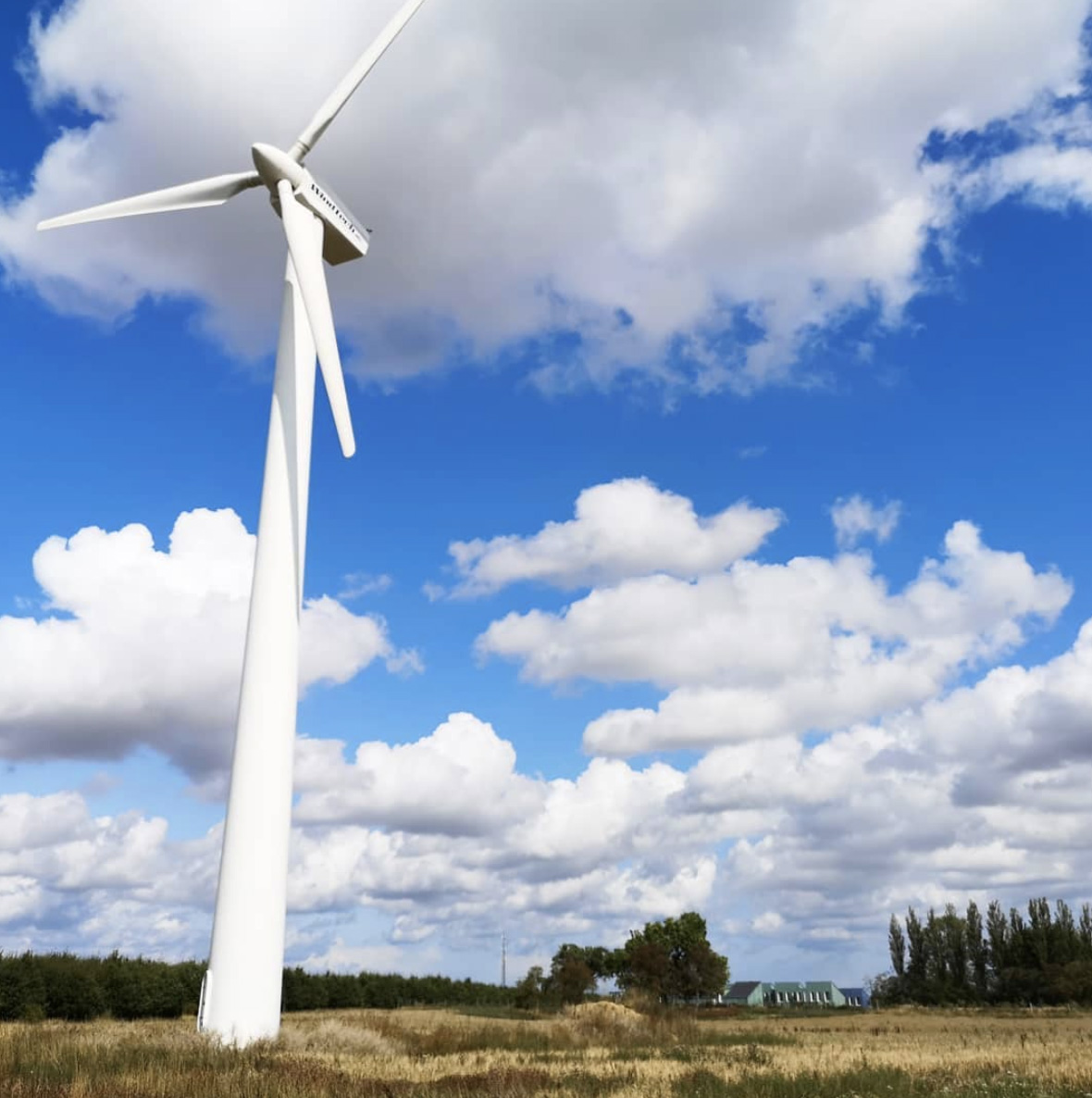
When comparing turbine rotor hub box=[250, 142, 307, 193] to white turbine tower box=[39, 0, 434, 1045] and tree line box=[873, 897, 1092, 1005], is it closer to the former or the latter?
white turbine tower box=[39, 0, 434, 1045]

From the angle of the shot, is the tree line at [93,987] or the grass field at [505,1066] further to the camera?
the tree line at [93,987]

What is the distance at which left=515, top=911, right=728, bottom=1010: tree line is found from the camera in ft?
265

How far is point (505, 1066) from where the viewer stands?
2850 cm

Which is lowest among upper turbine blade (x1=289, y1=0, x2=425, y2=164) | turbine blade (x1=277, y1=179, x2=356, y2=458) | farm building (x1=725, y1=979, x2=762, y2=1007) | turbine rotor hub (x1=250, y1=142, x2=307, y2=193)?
farm building (x1=725, y1=979, x2=762, y2=1007)

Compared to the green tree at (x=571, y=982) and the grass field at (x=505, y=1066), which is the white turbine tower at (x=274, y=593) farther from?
the green tree at (x=571, y=982)

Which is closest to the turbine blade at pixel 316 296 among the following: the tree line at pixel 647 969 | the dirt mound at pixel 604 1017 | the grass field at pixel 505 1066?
the grass field at pixel 505 1066

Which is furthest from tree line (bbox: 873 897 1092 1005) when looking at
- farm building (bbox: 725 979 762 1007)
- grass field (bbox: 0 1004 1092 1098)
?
grass field (bbox: 0 1004 1092 1098)

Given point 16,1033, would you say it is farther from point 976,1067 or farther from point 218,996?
point 976,1067

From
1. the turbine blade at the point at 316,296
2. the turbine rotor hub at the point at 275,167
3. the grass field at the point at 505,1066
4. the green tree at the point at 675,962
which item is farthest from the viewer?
the green tree at the point at 675,962

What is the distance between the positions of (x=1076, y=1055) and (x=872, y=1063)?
27.0 feet

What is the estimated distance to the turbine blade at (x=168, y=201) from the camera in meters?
35.1

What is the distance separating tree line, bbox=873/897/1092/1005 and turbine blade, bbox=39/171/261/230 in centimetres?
10211

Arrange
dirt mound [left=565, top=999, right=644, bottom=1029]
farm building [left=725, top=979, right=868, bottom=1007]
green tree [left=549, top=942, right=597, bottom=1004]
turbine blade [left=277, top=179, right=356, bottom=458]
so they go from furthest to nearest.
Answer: farm building [left=725, top=979, right=868, bottom=1007] → green tree [left=549, top=942, right=597, bottom=1004] → dirt mound [left=565, top=999, right=644, bottom=1029] → turbine blade [left=277, top=179, right=356, bottom=458]

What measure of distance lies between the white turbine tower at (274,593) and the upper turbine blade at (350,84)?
0.14ft
